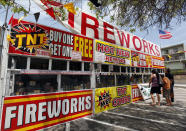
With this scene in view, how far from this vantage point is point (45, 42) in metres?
3.89

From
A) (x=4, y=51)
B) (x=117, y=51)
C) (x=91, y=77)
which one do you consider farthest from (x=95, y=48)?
(x=4, y=51)

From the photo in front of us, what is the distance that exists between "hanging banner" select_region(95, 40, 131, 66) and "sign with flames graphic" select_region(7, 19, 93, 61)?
62 cm

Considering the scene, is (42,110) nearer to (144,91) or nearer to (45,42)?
(45,42)

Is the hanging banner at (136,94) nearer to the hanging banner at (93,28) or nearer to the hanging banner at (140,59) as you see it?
the hanging banner at (140,59)

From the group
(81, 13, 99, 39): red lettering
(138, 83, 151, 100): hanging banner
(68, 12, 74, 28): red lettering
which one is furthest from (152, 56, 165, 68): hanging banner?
(68, 12, 74, 28): red lettering

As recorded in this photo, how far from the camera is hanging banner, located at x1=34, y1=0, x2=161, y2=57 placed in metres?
4.23

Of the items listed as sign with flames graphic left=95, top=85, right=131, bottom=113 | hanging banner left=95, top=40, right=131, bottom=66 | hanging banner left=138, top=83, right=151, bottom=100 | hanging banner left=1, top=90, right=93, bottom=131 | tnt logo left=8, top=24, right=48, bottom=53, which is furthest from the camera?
hanging banner left=138, top=83, right=151, bottom=100

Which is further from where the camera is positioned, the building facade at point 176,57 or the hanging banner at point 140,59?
the building facade at point 176,57

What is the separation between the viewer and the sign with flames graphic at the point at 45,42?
11.0 feet

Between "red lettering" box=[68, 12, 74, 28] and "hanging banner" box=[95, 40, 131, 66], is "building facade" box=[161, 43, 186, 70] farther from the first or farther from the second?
"red lettering" box=[68, 12, 74, 28]

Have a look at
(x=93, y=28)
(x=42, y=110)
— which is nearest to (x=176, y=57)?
(x=93, y=28)

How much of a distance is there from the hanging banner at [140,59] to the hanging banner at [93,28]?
42cm

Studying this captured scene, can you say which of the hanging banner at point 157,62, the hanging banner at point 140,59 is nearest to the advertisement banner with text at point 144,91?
the hanging banner at point 140,59

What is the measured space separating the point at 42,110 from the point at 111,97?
3439 mm
